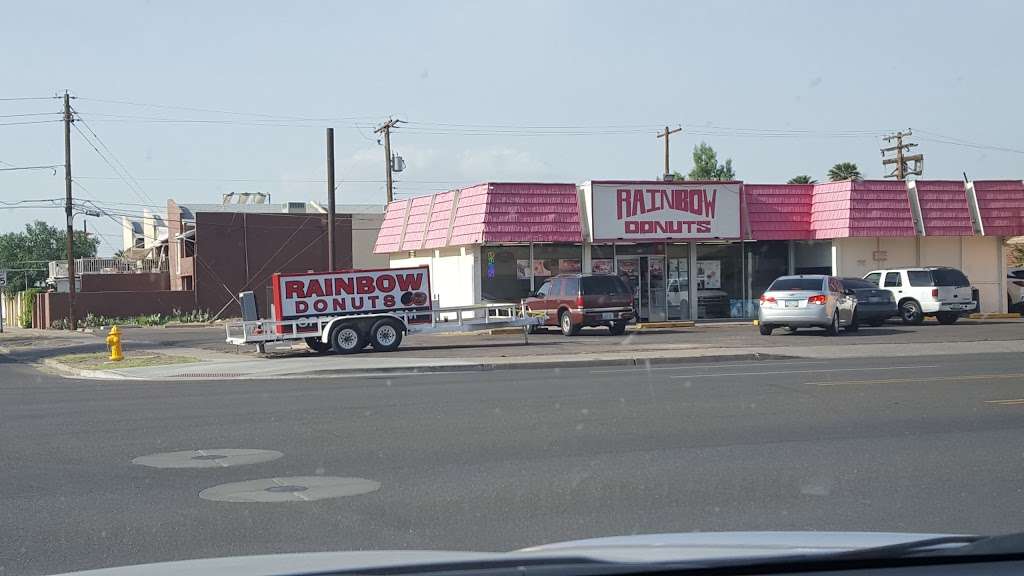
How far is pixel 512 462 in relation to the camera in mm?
9727

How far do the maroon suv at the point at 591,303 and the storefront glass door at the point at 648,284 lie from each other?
5.40m

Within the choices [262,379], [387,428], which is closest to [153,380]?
[262,379]

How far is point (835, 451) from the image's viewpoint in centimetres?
1013

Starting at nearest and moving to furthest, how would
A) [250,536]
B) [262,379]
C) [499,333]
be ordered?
1. [250,536]
2. [262,379]
3. [499,333]

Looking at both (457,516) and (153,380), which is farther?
(153,380)

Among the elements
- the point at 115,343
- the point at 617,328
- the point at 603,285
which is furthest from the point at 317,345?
the point at 617,328

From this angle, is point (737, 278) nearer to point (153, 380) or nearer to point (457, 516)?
point (153, 380)

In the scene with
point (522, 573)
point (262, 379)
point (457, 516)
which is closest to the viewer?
point (522, 573)

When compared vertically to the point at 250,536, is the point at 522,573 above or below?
above

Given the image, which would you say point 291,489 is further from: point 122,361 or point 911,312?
point 911,312

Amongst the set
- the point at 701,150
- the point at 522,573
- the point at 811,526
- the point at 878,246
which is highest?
the point at 701,150

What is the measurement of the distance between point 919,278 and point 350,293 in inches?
691

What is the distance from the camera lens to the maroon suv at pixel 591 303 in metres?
30.0

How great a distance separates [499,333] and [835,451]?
906 inches
